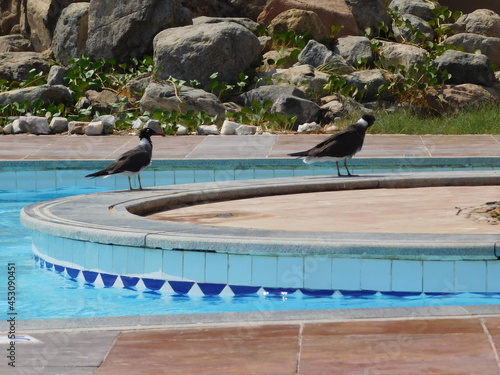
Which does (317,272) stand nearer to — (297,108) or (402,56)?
(297,108)

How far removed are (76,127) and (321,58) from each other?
191 inches

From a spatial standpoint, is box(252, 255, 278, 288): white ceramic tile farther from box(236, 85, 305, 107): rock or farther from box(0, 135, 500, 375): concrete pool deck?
box(236, 85, 305, 107): rock

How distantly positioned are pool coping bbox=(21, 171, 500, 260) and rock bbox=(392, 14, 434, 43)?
10414mm

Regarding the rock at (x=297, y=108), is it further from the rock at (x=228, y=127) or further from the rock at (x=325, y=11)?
the rock at (x=325, y=11)

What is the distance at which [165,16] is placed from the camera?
56.1 feet

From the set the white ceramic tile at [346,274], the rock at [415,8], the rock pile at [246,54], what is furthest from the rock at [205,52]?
the white ceramic tile at [346,274]

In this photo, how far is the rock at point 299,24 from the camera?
57.2 feet

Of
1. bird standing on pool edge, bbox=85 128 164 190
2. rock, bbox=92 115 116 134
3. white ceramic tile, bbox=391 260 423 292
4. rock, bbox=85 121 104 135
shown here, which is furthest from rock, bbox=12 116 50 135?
white ceramic tile, bbox=391 260 423 292

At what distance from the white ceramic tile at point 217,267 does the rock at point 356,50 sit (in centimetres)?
1145

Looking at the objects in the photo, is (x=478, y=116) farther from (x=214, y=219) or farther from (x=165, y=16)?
(x=214, y=219)

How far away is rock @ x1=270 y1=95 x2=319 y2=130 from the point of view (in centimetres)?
1430

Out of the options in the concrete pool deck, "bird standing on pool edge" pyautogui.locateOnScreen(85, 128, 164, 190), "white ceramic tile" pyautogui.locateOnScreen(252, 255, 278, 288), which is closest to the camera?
the concrete pool deck

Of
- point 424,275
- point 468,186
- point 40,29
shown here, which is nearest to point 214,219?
point 424,275

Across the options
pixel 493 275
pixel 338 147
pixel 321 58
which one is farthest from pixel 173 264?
pixel 321 58
